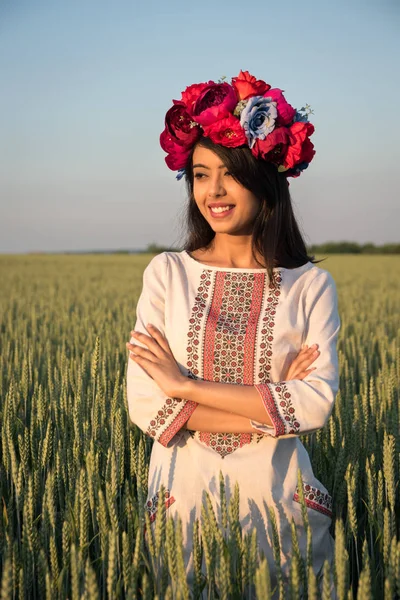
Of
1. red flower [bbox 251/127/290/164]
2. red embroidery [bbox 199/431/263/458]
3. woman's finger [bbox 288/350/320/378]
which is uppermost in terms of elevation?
red flower [bbox 251/127/290/164]

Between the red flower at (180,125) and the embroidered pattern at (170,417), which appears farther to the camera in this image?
the red flower at (180,125)

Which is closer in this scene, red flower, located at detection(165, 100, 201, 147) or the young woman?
the young woman

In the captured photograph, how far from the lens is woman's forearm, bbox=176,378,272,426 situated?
1.52 m

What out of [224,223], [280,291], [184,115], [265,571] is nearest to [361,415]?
[280,291]

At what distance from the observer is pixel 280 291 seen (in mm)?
1686

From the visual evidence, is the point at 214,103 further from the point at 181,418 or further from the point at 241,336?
the point at 181,418

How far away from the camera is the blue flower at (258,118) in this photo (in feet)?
5.23

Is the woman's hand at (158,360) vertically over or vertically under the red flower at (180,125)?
under

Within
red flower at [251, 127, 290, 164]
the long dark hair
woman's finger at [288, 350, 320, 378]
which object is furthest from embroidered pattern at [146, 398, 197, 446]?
red flower at [251, 127, 290, 164]

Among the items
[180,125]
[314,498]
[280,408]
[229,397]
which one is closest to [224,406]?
[229,397]

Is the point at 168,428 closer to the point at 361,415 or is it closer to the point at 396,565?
the point at 396,565

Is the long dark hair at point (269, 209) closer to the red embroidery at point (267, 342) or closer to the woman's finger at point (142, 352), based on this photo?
the red embroidery at point (267, 342)

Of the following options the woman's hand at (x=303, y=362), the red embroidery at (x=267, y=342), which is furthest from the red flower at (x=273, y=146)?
the woman's hand at (x=303, y=362)

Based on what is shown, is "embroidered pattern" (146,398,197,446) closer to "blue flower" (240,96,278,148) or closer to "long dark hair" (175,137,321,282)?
"long dark hair" (175,137,321,282)
